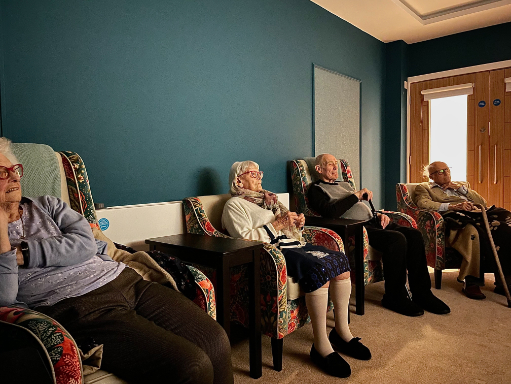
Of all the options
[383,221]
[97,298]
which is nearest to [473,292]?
[383,221]

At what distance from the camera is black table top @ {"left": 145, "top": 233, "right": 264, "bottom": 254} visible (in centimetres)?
180

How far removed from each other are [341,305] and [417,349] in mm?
466

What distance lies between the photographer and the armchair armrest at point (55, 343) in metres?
1.00

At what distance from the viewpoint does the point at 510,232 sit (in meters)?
3.00

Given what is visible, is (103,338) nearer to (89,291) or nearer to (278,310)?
(89,291)

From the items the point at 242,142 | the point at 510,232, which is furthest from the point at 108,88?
the point at 510,232

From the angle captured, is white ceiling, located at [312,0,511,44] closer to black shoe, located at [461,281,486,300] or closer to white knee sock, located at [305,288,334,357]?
black shoe, located at [461,281,486,300]

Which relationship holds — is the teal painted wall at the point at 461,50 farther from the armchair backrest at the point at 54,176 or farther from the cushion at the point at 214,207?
the armchair backrest at the point at 54,176

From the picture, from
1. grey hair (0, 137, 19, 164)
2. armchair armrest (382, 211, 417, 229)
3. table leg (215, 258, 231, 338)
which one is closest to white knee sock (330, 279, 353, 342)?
table leg (215, 258, 231, 338)

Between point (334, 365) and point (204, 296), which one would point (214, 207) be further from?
point (334, 365)

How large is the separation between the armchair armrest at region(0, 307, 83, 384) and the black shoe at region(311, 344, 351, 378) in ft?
4.02

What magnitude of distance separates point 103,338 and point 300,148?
261cm

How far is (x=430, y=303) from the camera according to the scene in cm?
270

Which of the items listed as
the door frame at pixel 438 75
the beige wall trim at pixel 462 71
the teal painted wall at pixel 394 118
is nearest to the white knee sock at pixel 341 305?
the teal painted wall at pixel 394 118
